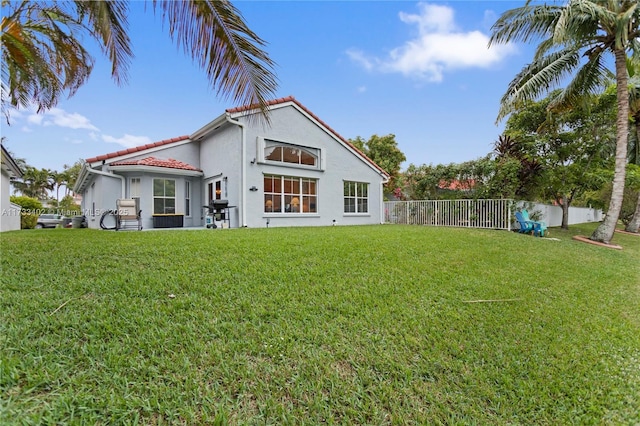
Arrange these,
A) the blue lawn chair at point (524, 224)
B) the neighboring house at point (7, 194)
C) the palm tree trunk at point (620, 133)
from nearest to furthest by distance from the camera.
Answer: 1. the neighboring house at point (7, 194)
2. the palm tree trunk at point (620, 133)
3. the blue lawn chair at point (524, 224)

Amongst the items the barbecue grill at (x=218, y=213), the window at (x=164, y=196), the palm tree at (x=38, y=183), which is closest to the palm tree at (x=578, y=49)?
the barbecue grill at (x=218, y=213)

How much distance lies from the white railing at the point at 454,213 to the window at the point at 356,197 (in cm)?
236

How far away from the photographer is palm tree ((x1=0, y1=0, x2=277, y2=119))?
10.3ft

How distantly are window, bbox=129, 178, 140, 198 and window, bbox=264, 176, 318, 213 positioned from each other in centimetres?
538

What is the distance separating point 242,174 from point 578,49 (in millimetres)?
14453

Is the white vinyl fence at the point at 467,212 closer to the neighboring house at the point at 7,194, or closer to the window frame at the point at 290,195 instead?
the window frame at the point at 290,195

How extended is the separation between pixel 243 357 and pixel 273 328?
0.53 meters

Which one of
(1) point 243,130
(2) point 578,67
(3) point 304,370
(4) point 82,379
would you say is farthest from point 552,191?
(4) point 82,379

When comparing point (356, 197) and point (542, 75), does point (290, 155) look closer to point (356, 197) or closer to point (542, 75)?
point (356, 197)

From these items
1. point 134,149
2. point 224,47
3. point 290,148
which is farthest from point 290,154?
point 224,47

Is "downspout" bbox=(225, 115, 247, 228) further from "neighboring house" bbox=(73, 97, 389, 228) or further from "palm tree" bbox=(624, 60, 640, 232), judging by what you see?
"palm tree" bbox=(624, 60, 640, 232)

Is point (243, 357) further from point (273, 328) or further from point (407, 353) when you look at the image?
point (407, 353)

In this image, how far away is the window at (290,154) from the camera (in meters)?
13.1

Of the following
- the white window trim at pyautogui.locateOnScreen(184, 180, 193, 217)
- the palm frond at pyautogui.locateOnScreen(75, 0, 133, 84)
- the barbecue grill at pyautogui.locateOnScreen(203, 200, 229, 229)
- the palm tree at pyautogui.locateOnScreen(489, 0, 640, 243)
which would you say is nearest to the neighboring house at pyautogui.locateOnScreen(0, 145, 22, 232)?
the white window trim at pyautogui.locateOnScreen(184, 180, 193, 217)
